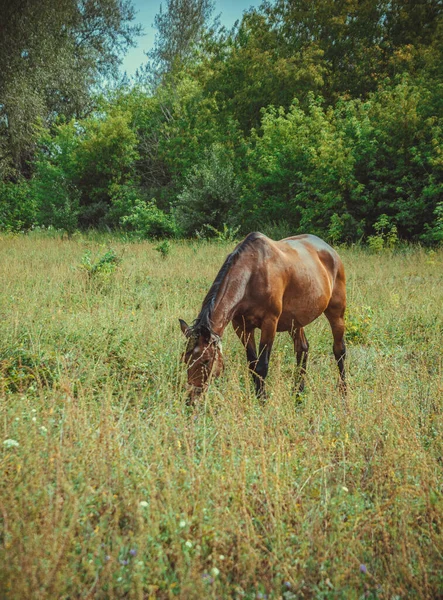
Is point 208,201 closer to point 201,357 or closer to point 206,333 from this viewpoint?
point 206,333

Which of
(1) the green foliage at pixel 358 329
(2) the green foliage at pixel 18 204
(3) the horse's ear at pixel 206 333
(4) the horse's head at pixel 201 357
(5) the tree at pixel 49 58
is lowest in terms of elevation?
(1) the green foliage at pixel 358 329

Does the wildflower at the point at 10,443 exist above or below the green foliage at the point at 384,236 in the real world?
below

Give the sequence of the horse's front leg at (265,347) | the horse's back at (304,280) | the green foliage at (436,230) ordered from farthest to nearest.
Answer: the green foliage at (436,230), the horse's back at (304,280), the horse's front leg at (265,347)

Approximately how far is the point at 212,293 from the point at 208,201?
1309cm

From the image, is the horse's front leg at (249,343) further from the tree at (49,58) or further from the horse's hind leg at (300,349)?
the tree at (49,58)

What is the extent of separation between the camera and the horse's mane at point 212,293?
3.31 meters

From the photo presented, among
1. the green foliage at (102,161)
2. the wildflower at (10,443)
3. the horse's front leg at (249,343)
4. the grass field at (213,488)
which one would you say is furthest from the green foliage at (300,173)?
the wildflower at (10,443)

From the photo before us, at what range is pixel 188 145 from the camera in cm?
2172

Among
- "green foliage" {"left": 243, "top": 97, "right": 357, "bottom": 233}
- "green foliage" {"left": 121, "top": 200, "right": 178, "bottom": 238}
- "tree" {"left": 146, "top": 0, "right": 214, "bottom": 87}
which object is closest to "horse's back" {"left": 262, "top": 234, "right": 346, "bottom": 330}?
"green foliage" {"left": 243, "top": 97, "right": 357, "bottom": 233}

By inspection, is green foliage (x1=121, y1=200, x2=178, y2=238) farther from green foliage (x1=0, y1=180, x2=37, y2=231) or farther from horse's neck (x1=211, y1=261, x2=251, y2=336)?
horse's neck (x1=211, y1=261, x2=251, y2=336)

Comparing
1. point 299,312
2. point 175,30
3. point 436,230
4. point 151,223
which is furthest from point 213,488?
point 175,30

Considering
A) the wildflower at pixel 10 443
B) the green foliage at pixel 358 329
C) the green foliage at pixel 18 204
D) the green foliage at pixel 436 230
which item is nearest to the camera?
the wildflower at pixel 10 443

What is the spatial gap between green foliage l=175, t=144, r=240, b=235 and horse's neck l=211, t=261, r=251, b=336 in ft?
40.1

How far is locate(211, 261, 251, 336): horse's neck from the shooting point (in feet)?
11.6
